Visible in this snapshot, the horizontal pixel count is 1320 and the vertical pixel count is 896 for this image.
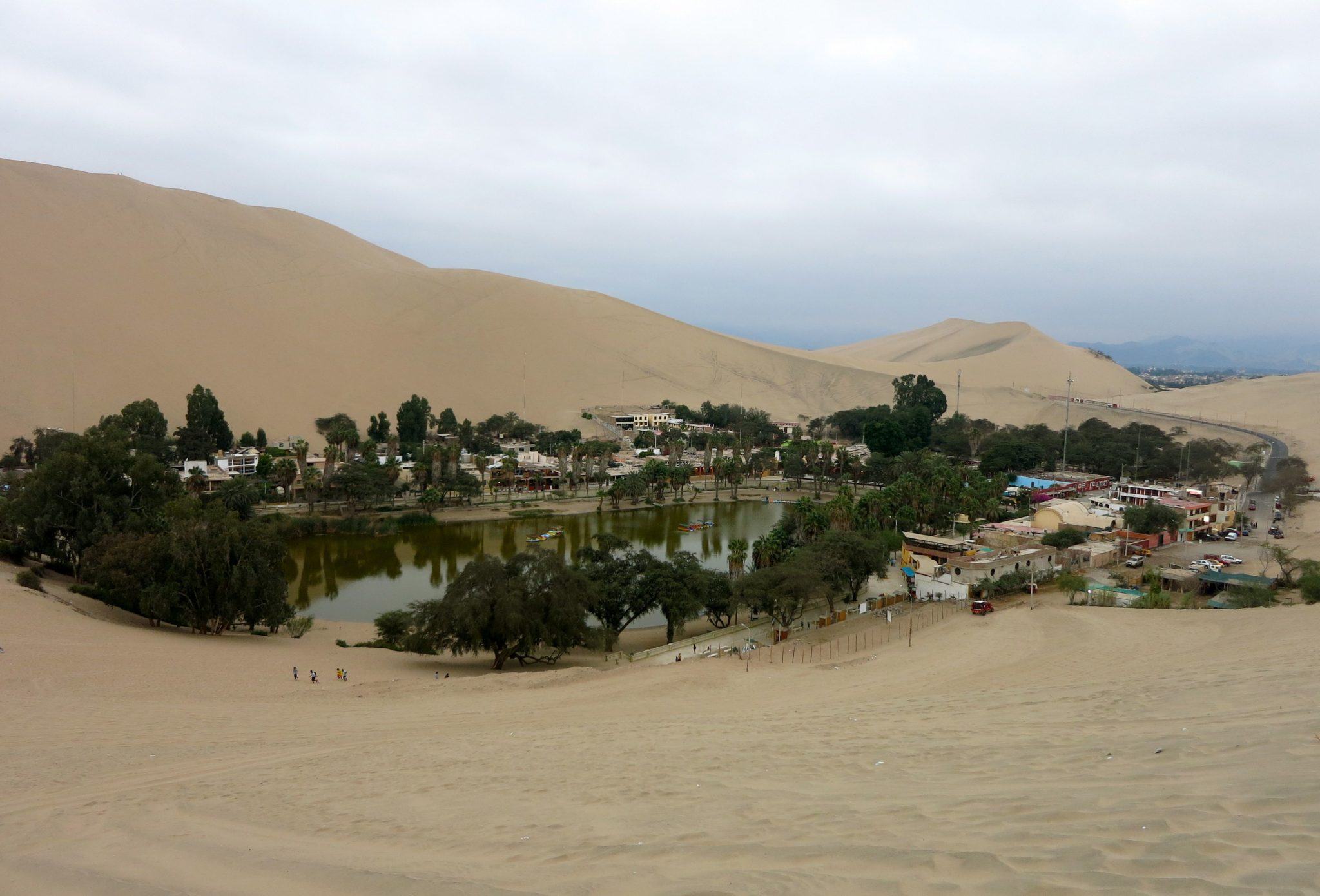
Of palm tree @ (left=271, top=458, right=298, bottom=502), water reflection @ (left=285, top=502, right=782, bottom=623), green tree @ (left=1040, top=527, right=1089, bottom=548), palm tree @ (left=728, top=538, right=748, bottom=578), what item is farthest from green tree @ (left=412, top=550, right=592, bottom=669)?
palm tree @ (left=271, top=458, right=298, bottom=502)

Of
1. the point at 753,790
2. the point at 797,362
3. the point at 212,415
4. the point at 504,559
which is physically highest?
the point at 797,362

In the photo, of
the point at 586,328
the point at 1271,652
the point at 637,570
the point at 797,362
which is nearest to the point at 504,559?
the point at 637,570

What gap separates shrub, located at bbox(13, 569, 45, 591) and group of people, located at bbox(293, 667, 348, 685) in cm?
926

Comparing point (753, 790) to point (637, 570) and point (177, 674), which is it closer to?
point (177, 674)

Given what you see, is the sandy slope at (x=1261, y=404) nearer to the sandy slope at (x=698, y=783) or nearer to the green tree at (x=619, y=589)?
the green tree at (x=619, y=589)

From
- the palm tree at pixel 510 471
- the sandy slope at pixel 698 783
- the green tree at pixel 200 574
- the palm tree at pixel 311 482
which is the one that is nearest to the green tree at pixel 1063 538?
the sandy slope at pixel 698 783

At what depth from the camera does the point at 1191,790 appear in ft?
18.0

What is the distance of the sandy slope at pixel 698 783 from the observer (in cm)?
484

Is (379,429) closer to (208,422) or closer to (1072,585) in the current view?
(208,422)

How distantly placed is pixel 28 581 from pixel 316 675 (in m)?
10.7

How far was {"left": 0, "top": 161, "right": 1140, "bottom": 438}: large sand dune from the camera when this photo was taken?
240 ft

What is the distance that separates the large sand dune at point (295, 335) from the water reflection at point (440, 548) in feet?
120

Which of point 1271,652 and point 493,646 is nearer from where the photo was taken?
point 1271,652

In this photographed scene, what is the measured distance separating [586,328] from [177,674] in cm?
9845
